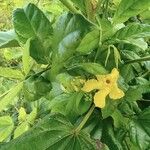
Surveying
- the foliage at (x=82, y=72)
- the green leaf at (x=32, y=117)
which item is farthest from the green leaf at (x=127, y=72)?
the green leaf at (x=32, y=117)

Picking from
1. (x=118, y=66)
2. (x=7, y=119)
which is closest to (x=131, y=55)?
(x=118, y=66)

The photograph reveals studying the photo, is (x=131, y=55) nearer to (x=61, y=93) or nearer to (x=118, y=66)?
(x=118, y=66)

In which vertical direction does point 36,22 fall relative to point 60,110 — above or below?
above

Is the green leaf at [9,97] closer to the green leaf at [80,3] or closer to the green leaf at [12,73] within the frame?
the green leaf at [12,73]

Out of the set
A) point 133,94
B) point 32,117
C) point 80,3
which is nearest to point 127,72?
point 133,94

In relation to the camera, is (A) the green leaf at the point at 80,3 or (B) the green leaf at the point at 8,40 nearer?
(A) the green leaf at the point at 80,3

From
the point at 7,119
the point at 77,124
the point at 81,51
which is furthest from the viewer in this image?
the point at 7,119

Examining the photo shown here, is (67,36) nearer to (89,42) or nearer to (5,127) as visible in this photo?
(89,42)
